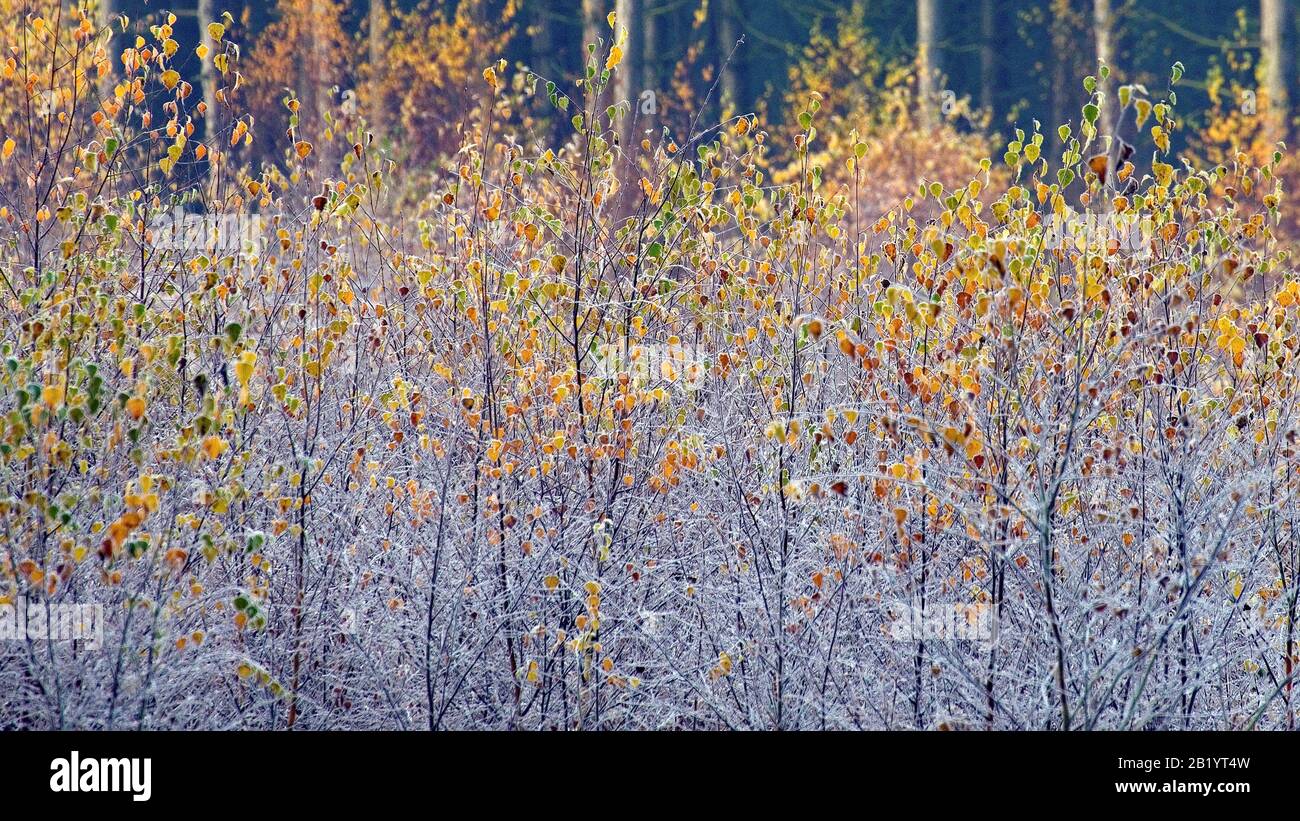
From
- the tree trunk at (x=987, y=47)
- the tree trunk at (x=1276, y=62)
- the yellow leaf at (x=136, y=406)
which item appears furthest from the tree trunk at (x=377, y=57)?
the yellow leaf at (x=136, y=406)

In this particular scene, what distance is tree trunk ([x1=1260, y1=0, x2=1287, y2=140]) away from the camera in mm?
13805

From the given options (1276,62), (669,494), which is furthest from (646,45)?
(669,494)

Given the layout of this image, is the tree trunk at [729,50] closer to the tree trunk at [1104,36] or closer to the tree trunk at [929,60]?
the tree trunk at [929,60]

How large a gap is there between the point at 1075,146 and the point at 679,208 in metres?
1.59

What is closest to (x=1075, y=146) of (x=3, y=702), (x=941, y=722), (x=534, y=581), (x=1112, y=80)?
(x=941, y=722)

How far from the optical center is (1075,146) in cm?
427

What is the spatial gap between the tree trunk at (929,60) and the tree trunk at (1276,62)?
3.48m

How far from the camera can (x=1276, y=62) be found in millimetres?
14047

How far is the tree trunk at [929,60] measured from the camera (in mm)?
15867

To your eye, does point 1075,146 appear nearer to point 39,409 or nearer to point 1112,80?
point 39,409

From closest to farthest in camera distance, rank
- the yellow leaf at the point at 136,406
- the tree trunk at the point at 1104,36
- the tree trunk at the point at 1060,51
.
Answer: the yellow leaf at the point at 136,406, the tree trunk at the point at 1104,36, the tree trunk at the point at 1060,51

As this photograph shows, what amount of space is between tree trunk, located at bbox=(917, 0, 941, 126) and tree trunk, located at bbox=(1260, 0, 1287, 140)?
11.4 ft

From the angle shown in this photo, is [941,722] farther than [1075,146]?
No

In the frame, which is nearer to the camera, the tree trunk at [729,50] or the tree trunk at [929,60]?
the tree trunk at [929,60]
